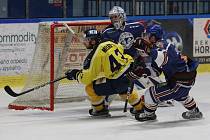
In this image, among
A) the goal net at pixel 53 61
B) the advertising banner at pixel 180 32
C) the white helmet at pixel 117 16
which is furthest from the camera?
the advertising banner at pixel 180 32

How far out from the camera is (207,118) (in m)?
5.75

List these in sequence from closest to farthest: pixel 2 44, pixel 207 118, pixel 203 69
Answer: pixel 207 118
pixel 2 44
pixel 203 69

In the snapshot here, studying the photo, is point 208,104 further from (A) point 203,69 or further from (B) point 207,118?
(A) point 203,69

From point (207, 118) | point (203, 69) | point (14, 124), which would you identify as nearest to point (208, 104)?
point (207, 118)

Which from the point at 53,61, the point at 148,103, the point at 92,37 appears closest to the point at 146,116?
the point at 148,103

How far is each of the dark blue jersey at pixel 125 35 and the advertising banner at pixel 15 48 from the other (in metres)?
2.28

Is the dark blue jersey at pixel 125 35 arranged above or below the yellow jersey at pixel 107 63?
above

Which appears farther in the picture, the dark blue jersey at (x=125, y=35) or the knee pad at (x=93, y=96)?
the dark blue jersey at (x=125, y=35)

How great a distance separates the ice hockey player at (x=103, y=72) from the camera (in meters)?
Answer: 5.44

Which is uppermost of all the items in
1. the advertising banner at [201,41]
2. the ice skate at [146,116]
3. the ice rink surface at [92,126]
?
the advertising banner at [201,41]

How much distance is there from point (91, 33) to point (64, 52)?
3.19ft

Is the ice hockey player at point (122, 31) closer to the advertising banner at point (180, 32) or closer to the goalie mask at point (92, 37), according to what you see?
the goalie mask at point (92, 37)

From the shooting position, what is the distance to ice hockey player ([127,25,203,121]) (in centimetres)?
517

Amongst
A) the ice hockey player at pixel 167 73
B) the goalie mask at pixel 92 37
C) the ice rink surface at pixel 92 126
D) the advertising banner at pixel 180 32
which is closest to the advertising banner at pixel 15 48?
the ice rink surface at pixel 92 126
